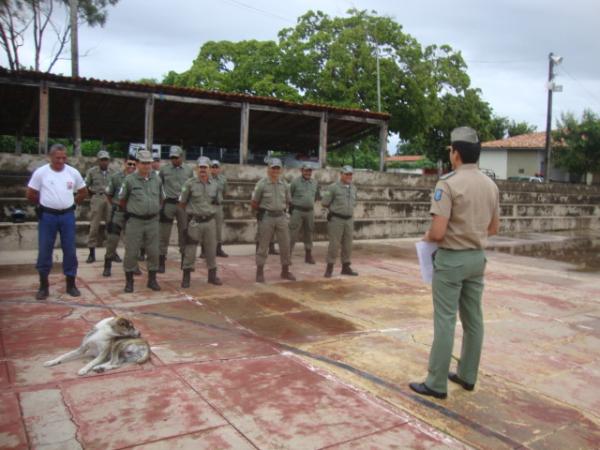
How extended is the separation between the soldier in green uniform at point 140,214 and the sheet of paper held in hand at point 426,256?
3.88 m

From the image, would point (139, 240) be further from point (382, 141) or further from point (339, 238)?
point (382, 141)

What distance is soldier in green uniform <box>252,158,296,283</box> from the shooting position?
7.50m

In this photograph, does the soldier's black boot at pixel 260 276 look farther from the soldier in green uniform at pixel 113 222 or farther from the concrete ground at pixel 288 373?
the soldier in green uniform at pixel 113 222

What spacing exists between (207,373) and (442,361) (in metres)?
1.68

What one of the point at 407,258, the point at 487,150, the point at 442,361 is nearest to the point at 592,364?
the point at 442,361

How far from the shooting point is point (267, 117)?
1675cm

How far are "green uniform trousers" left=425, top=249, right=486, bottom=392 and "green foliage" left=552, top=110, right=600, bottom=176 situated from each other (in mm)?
29204

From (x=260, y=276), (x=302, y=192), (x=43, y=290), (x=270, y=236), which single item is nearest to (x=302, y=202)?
(x=302, y=192)

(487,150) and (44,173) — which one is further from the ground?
(487,150)

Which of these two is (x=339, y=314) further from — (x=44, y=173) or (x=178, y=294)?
(x=44, y=173)

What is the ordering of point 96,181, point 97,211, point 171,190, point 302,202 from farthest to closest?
1. point 302,202
2. point 97,211
3. point 96,181
4. point 171,190

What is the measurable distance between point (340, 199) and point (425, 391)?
4633 mm

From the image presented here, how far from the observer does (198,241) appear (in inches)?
274

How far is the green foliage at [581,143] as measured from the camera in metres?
28.7
